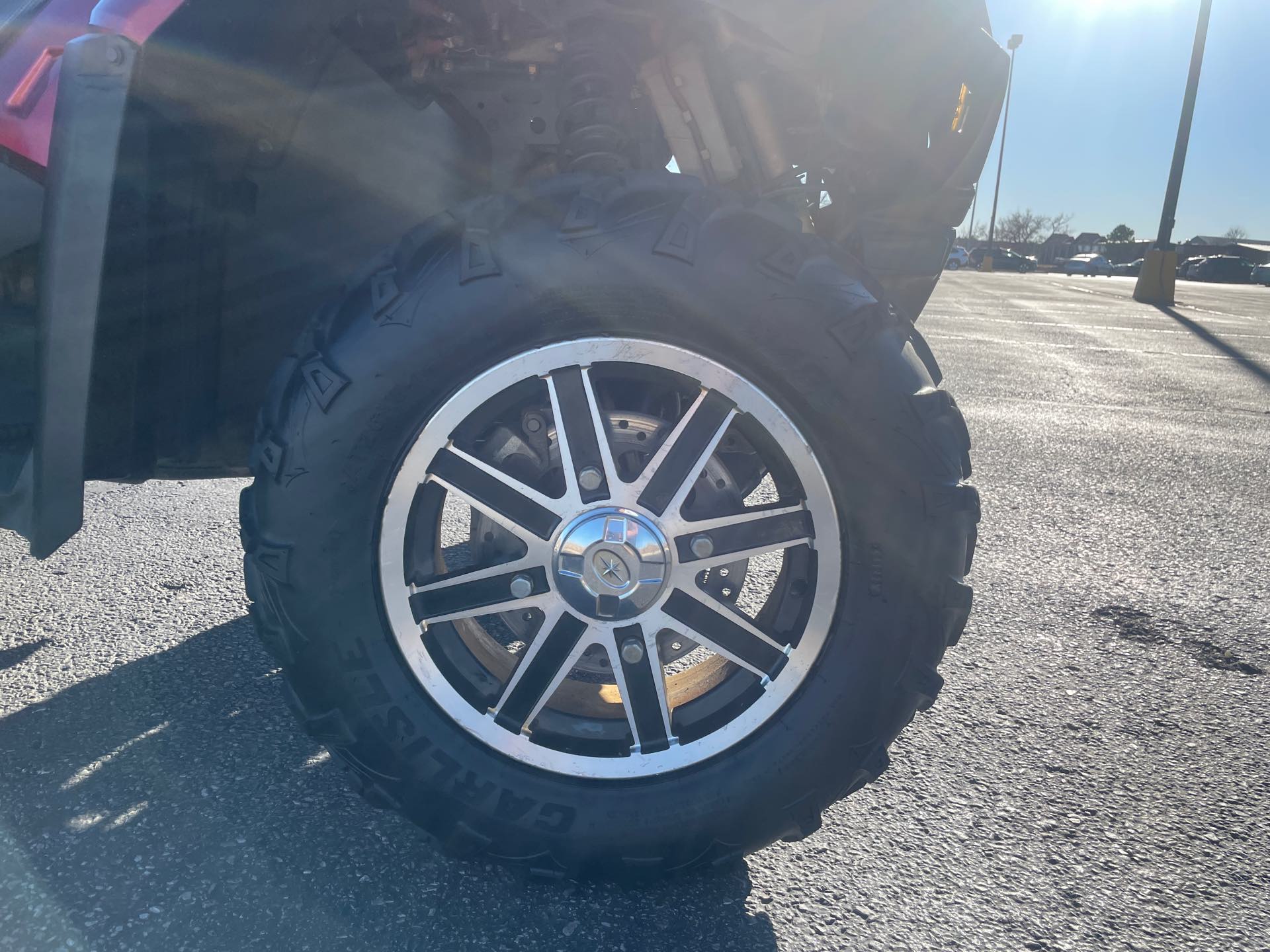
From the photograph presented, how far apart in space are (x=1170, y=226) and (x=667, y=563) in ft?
77.7

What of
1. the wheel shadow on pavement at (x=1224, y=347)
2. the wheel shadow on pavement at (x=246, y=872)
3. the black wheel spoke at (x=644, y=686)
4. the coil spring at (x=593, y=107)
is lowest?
the wheel shadow on pavement at (x=246, y=872)

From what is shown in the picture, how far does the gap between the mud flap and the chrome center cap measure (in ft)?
3.18

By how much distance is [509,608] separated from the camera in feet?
5.49

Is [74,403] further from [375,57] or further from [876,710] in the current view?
[876,710]

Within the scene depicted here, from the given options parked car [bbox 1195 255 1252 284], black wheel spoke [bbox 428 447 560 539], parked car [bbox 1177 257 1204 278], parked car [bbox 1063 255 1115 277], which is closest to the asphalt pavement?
black wheel spoke [bbox 428 447 560 539]

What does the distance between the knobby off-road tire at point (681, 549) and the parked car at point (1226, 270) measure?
2448 inches

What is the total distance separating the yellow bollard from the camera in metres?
20.6

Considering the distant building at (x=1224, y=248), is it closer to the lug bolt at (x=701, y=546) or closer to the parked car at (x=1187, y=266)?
the parked car at (x=1187, y=266)

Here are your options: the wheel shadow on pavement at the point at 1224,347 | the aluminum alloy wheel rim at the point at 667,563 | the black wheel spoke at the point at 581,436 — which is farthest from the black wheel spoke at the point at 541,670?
the wheel shadow on pavement at the point at 1224,347

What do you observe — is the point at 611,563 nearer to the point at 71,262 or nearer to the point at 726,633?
the point at 726,633

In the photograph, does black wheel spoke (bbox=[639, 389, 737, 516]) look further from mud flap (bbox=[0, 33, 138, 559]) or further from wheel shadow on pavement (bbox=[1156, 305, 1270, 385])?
wheel shadow on pavement (bbox=[1156, 305, 1270, 385])

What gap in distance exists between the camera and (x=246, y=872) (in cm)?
170

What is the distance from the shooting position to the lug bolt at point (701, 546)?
1.65 metres

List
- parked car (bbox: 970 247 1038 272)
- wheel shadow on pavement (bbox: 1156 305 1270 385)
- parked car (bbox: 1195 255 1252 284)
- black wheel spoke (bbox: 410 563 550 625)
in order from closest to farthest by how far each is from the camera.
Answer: black wheel spoke (bbox: 410 563 550 625) → wheel shadow on pavement (bbox: 1156 305 1270 385) → parked car (bbox: 1195 255 1252 284) → parked car (bbox: 970 247 1038 272)
